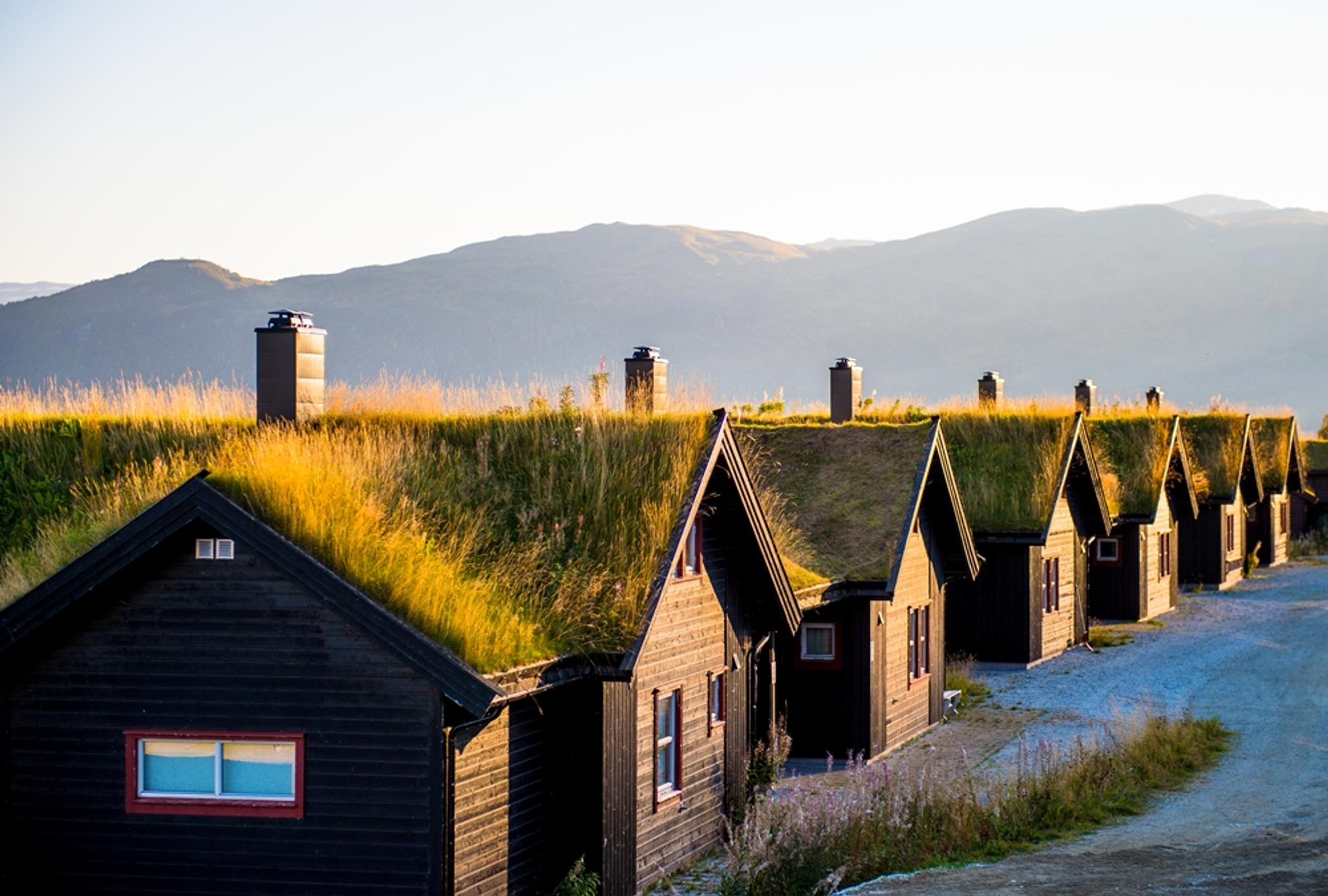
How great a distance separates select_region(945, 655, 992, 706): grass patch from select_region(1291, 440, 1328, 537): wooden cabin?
136 feet

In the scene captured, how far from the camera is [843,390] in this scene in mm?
31469

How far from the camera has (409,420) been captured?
18516 millimetres

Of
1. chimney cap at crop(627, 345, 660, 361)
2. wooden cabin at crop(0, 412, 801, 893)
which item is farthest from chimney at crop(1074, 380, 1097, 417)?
wooden cabin at crop(0, 412, 801, 893)

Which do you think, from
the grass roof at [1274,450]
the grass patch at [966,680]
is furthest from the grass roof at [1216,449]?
the grass patch at [966,680]

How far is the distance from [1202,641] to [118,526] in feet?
103

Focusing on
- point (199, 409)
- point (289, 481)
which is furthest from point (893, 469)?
point (289, 481)

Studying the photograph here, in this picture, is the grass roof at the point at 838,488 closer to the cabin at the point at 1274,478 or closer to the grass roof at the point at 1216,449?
the grass roof at the point at 1216,449

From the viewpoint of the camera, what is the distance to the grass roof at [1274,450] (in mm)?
59250

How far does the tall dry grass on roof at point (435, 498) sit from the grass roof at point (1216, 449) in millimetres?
37746

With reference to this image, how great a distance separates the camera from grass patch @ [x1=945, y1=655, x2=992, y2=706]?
31422mm

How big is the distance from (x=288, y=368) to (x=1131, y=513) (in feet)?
101

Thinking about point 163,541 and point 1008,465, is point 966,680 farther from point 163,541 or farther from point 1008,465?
point 163,541

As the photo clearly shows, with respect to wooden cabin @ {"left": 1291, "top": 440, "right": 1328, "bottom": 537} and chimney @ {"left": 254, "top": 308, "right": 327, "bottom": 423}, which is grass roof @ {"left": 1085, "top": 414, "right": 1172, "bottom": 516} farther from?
wooden cabin @ {"left": 1291, "top": 440, "right": 1328, "bottom": 537}

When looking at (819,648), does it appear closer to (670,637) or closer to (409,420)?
(670,637)
